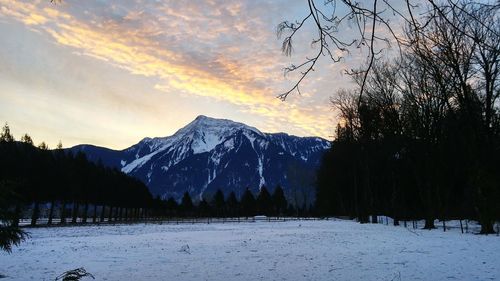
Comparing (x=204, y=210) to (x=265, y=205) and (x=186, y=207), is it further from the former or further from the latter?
(x=265, y=205)

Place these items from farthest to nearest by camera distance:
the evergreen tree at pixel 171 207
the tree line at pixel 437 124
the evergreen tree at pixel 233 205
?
1. the evergreen tree at pixel 171 207
2. the evergreen tree at pixel 233 205
3. the tree line at pixel 437 124

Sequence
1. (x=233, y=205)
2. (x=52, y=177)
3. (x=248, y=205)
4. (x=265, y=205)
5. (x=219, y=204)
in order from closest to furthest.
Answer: (x=52, y=177)
(x=248, y=205)
(x=265, y=205)
(x=219, y=204)
(x=233, y=205)

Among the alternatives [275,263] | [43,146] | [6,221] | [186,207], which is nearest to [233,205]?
[186,207]

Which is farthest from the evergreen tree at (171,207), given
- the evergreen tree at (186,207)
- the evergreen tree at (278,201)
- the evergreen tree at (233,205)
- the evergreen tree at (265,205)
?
the evergreen tree at (278,201)

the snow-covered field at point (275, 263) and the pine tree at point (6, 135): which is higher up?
the pine tree at point (6, 135)

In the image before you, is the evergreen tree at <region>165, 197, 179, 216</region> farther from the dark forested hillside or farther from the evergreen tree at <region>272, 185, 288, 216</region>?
the dark forested hillside

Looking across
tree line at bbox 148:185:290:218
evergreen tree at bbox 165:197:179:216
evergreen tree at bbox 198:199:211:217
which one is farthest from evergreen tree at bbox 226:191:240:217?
evergreen tree at bbox 165:197:179:216

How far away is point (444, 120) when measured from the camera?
116 feet

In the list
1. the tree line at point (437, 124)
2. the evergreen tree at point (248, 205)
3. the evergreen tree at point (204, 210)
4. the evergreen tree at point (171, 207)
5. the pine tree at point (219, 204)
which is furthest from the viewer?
the evergreen tree at point (171, 207)

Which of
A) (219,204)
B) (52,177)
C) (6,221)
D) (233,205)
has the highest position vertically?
(52,177)

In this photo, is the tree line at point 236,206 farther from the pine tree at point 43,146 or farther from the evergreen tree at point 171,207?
the pine tree at point 43,146

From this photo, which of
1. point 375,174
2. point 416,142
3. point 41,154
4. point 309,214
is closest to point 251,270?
point 416,142

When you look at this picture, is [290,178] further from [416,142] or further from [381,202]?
[416,142]

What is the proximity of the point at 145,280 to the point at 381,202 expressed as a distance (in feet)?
228
